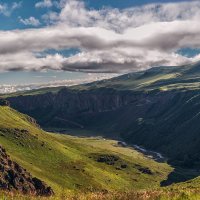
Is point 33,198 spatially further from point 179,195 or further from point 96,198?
point 179,195

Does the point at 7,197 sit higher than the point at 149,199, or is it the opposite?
the point at 7,197

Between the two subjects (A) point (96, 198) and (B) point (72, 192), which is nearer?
(A) point (96, 198)

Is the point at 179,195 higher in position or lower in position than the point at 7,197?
lower

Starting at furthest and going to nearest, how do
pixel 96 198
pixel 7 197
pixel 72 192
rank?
pixel 72 192 < pixel 96 198 < pixel 7 197

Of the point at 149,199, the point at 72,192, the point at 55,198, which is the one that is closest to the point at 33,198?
the point at 55,198

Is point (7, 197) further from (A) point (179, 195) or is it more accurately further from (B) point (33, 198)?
(A) point (179, 195)

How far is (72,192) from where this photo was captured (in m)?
25.2

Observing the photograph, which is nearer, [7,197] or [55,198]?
[7,197]

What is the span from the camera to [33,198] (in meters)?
22.7

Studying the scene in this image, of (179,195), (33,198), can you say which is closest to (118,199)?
(179,195)

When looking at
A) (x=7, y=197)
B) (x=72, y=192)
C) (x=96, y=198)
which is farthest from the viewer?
(x=72, y=192)

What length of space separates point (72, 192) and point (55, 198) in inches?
95.5

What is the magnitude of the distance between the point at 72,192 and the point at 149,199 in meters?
5.48

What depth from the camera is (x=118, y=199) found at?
73.1 ft
